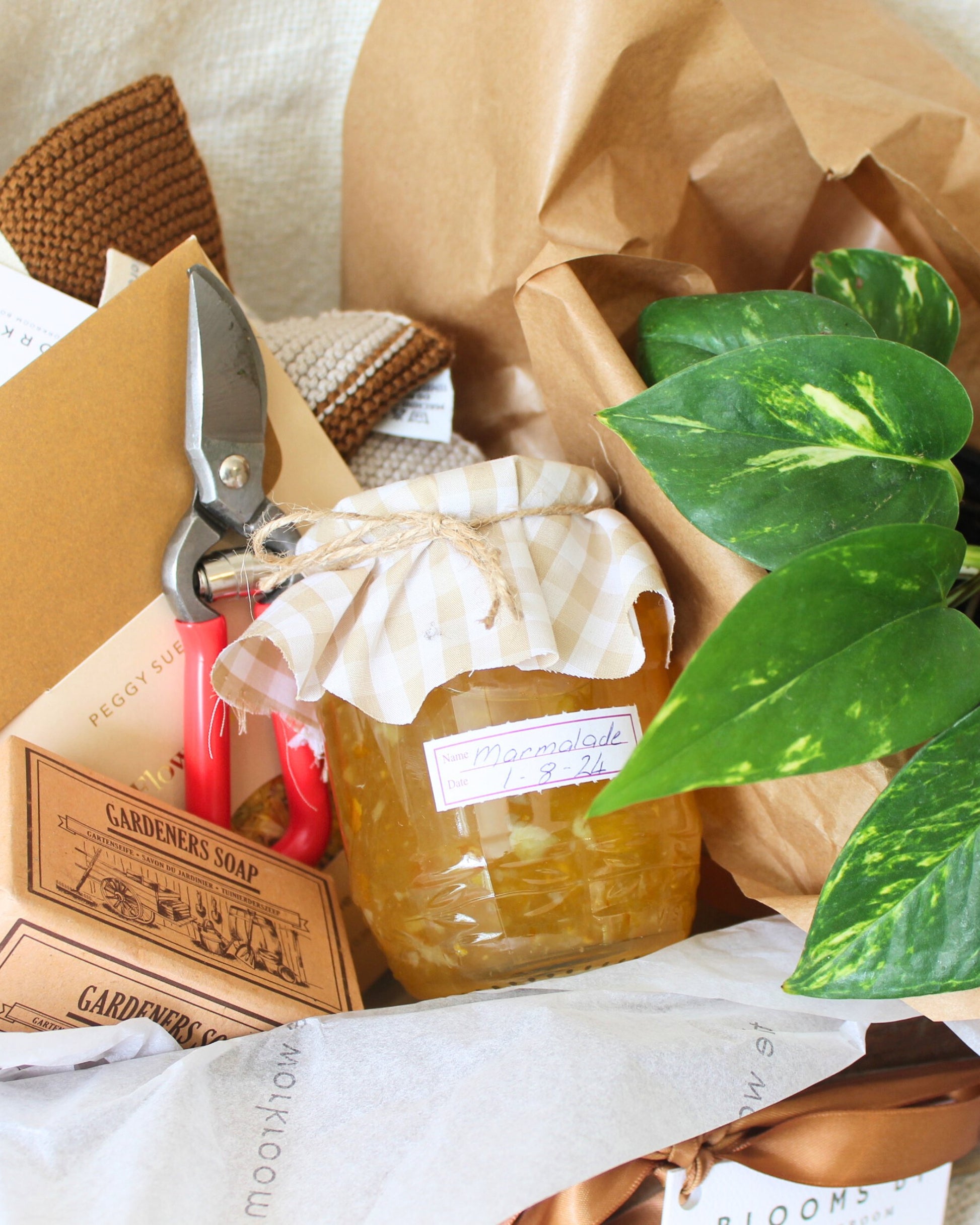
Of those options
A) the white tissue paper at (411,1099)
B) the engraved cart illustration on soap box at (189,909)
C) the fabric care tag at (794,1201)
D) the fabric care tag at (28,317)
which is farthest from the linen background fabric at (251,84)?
the fabric care tag at (794,1201)

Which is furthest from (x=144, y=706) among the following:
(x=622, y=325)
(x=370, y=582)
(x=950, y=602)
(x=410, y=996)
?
(x=950, y=602)

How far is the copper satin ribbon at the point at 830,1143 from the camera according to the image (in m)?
0.50

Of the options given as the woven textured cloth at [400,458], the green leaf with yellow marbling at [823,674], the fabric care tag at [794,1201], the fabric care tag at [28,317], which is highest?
the fabric care tag at [28,317]

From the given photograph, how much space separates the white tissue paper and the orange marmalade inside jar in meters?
0.03

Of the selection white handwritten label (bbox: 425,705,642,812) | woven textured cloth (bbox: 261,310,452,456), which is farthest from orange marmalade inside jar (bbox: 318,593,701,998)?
woven textured cloth (bbox: 261,310,452,456)

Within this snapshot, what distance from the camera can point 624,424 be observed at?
44 centimetres

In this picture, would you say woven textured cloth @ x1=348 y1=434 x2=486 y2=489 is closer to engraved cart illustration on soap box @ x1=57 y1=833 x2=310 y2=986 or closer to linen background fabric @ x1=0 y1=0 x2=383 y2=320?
linen background fabric @ x1=0 y1=0 x2=383 y2=320

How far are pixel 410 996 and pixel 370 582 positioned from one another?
0.36 m

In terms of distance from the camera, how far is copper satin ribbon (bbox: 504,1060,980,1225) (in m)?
0.50

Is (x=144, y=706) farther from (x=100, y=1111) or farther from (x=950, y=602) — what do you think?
(x=950, y=602)

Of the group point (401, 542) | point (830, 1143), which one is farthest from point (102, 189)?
point (830, 1143)

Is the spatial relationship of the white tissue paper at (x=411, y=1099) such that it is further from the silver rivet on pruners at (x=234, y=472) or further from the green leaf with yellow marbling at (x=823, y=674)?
the silver rivet on pruners at (x=234, y=472)

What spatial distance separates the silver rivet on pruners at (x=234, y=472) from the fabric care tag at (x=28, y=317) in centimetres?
13

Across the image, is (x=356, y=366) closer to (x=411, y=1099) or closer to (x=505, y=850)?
(x=505, y=850)
